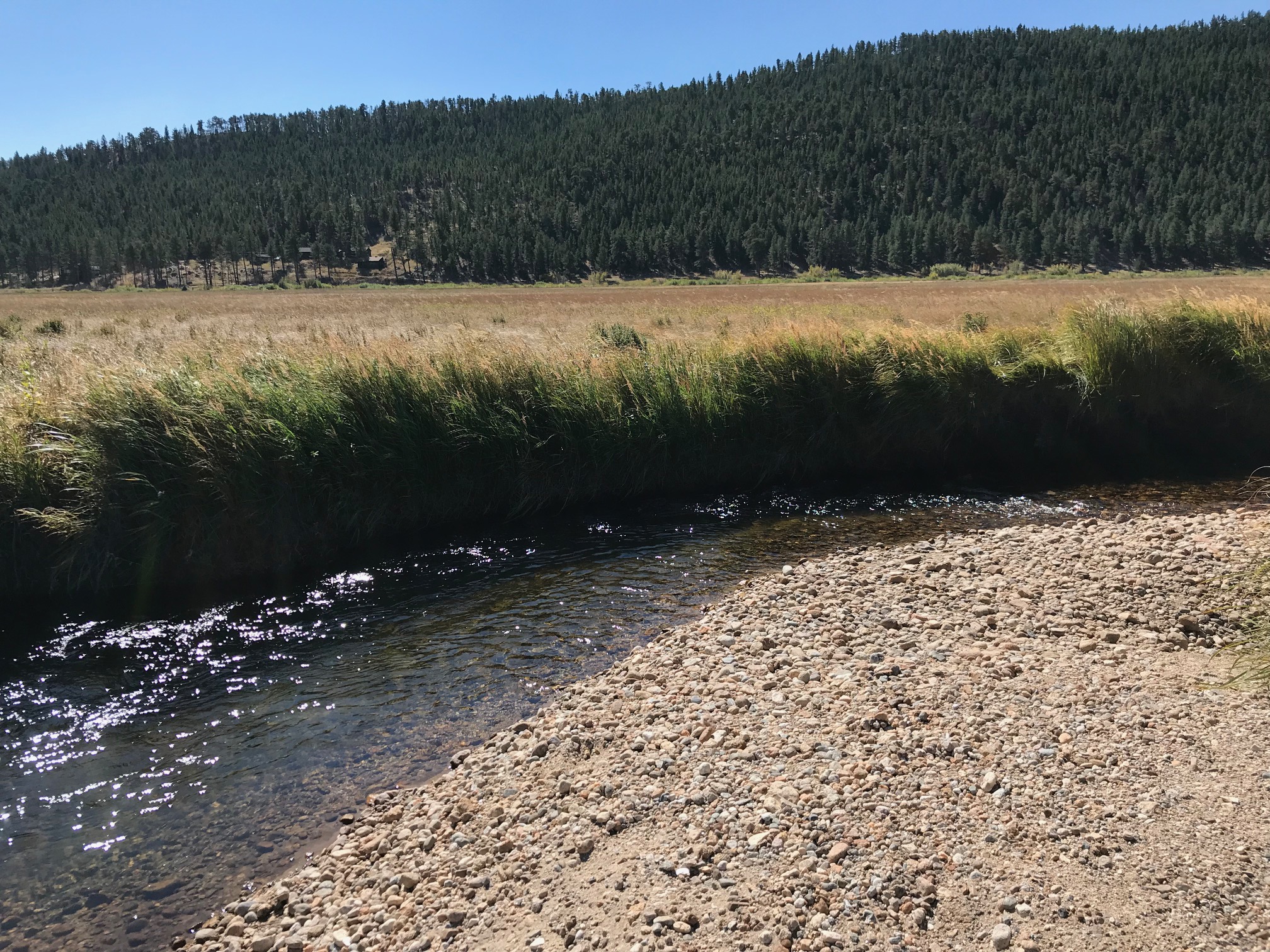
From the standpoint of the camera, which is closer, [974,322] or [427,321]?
[974,322]

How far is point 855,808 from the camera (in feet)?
15.8

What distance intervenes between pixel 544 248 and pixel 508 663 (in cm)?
14870

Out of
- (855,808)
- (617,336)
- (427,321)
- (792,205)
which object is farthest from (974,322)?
(792,205)

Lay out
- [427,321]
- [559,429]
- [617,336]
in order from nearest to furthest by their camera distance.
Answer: [559,429]
[617,336]
[427,321]

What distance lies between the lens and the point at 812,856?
174 inches

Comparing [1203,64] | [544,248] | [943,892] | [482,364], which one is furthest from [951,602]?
[1203,64]

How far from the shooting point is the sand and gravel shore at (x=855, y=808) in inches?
154

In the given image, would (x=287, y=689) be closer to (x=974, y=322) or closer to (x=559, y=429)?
(x=559, y=429)

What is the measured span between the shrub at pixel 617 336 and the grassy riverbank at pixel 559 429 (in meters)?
6.47

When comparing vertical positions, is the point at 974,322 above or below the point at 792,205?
below

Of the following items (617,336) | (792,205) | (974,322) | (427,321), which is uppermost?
(792,205)

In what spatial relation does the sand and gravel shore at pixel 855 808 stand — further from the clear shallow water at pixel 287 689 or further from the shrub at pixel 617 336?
the shrub at pixel 617 336

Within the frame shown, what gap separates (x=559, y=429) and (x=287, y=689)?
7.13m

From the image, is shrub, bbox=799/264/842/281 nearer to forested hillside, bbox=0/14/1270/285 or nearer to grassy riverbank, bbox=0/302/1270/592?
forested hillside, bbox=0/14/1270/285
